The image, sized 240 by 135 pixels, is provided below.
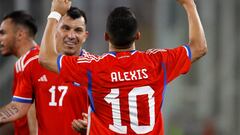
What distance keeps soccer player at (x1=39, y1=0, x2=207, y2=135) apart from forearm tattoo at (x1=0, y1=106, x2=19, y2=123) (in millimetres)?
1658

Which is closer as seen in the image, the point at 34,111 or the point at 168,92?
the point at 34,111

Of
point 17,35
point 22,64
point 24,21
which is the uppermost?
point 24,21

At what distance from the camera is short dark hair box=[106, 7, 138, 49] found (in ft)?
16.7

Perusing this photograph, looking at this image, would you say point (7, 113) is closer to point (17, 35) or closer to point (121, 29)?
point (17, 35)

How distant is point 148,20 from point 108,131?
5.85m

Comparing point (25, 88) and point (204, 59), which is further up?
point (25, 88)

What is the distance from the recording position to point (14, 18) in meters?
7.82

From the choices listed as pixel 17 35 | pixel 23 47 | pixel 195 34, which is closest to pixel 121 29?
pixel 195 34

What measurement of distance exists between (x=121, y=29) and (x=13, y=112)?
6.52 feet

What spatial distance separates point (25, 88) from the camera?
21.9 ft

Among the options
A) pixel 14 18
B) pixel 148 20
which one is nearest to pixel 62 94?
pixel 14 18

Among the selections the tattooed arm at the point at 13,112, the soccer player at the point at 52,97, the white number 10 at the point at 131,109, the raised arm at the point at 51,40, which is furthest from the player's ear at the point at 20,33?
the white number 10 at the point at 131,109

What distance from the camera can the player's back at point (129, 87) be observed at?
5.11 m

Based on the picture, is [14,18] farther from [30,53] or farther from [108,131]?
[108,131]
